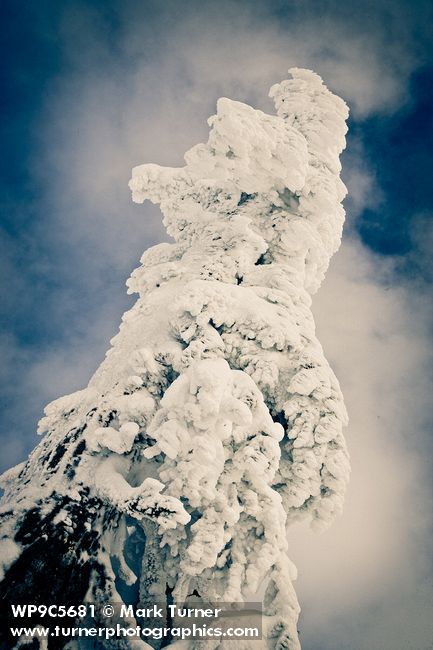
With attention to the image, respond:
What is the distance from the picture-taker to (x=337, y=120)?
11.7 m

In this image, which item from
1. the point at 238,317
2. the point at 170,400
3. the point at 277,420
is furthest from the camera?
the point at 238,317

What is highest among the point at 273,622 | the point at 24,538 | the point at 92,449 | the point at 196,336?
the point at 196,336

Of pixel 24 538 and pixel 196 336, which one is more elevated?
pixel 196 336

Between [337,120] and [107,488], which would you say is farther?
[337,120]

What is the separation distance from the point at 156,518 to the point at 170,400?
4.82ft

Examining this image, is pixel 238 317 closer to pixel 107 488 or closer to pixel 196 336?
pixel 196 336

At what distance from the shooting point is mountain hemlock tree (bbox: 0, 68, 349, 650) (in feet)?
15.3

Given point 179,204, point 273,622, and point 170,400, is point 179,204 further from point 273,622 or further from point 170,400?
point 273,622

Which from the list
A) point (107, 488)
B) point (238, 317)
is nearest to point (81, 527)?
point (107, 488)

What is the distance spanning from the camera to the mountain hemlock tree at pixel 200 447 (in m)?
4.65

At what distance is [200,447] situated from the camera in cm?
474

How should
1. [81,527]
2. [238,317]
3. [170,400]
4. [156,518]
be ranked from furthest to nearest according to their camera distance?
[238,317]
[170,400]
[81,527]
[156,518]

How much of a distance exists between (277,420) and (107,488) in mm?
2982

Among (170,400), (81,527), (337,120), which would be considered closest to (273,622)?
(81,527)
